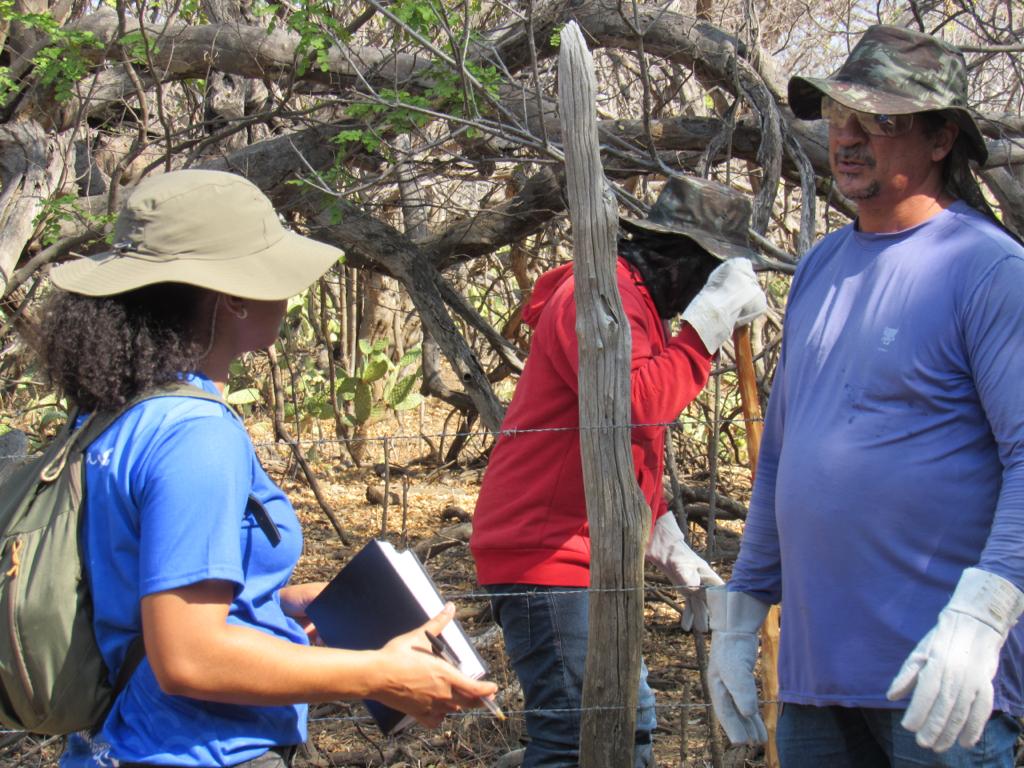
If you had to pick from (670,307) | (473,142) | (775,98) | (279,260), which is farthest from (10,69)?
(279,260)

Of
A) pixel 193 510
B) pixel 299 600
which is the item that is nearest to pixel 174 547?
pixel 193 510

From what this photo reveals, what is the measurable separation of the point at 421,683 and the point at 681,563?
5.28 feet

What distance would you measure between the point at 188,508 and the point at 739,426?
6.88 m

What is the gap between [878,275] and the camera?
82.8 inches

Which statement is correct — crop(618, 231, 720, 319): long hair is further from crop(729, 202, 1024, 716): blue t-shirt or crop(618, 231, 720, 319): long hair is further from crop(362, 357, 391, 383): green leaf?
crop(362, 357, 391, 383): green leaf

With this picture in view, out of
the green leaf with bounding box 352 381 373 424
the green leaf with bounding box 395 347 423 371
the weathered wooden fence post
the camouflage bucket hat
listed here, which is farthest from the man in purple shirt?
the green leaf with bounding box 395 347 423 371

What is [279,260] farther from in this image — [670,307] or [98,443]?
[670,307]

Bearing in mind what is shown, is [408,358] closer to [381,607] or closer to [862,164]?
[862,164]

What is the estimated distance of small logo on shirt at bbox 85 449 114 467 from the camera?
64.0 inches

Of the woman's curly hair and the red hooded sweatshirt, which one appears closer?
the woman's curly hair

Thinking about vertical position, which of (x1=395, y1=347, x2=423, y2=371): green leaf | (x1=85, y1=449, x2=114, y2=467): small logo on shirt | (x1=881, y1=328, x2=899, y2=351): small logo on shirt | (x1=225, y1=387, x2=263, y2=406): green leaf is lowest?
(x1=225, y1=387, x2=263, y2=406): green leaf

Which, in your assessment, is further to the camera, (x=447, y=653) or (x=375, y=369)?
(x=375, y=369)

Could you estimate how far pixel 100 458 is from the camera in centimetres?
163

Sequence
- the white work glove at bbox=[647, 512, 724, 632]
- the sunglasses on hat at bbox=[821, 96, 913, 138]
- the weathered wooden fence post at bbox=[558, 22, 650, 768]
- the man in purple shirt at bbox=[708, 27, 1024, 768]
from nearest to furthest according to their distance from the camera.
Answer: the man in purple shirt at bbox=[708, 27, 1024, 768], the sunglasses on hat at bbox=[821, 96, 913, 138], the weathered wooden fence post at bbox=[558, 22, 650, 768], the white work glove at bbox=[647, 512, 724, 632]
